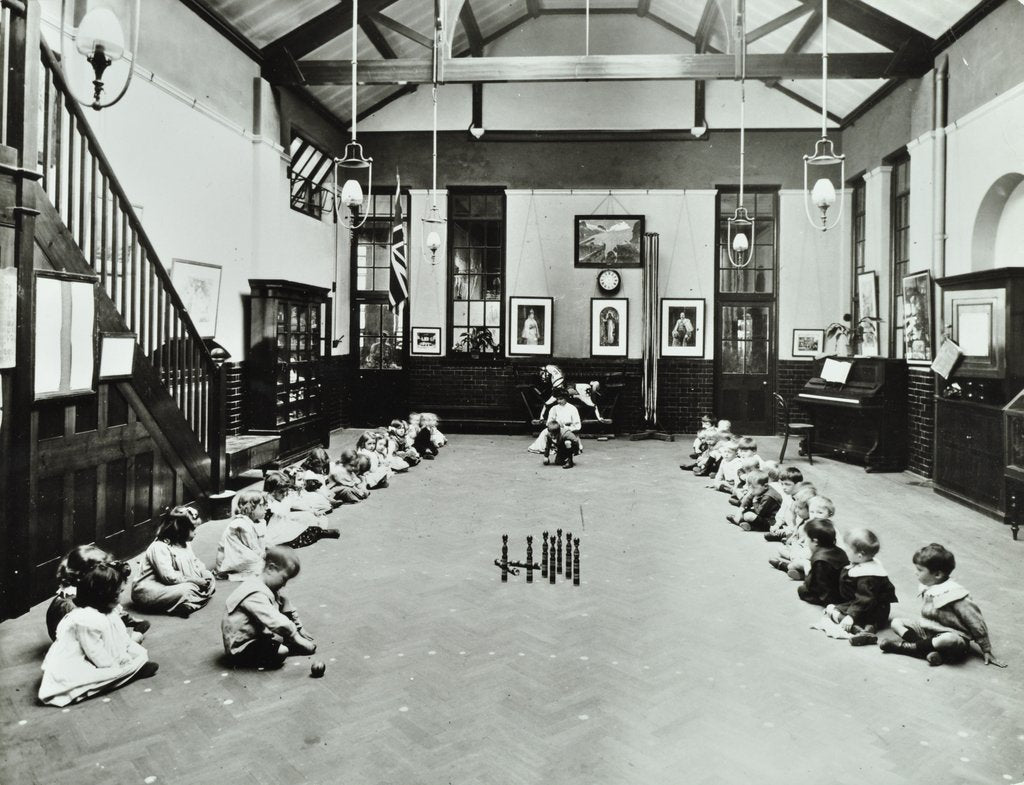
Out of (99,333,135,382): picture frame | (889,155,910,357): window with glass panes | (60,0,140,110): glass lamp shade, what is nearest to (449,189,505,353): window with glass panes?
(889,155,910,357): window with glass panes

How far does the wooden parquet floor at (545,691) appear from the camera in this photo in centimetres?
283

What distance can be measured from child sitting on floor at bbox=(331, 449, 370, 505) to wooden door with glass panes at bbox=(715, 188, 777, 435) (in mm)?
7465

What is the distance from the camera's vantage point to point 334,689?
3.45m

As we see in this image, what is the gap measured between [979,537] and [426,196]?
32.9ft

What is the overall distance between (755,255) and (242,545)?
34.6ft

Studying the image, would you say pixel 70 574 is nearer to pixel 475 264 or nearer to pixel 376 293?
pixel 376 293

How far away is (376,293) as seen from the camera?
13.4 metres

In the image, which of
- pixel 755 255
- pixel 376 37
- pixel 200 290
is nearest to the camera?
pixel 200 290

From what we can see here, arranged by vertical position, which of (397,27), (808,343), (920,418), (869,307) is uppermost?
(397,27)

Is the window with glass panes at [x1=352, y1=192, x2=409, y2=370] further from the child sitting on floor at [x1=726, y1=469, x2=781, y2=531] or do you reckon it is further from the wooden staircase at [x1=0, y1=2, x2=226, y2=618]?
the child sitting on floor at [x1=726, y1=469, x2=781, y2=531]

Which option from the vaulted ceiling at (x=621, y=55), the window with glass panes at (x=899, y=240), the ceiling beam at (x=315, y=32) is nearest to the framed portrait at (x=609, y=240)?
the vaulted ceiling at (x=621, y=55)

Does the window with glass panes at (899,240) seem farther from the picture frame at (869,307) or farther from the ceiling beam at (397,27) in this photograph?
the ceiling beam at (397,27)

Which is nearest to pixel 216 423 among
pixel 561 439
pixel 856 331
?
pixel 561 439

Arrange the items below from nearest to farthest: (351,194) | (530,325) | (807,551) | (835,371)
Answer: (807,551) → (351,194) → (835,371) → (530,325)
